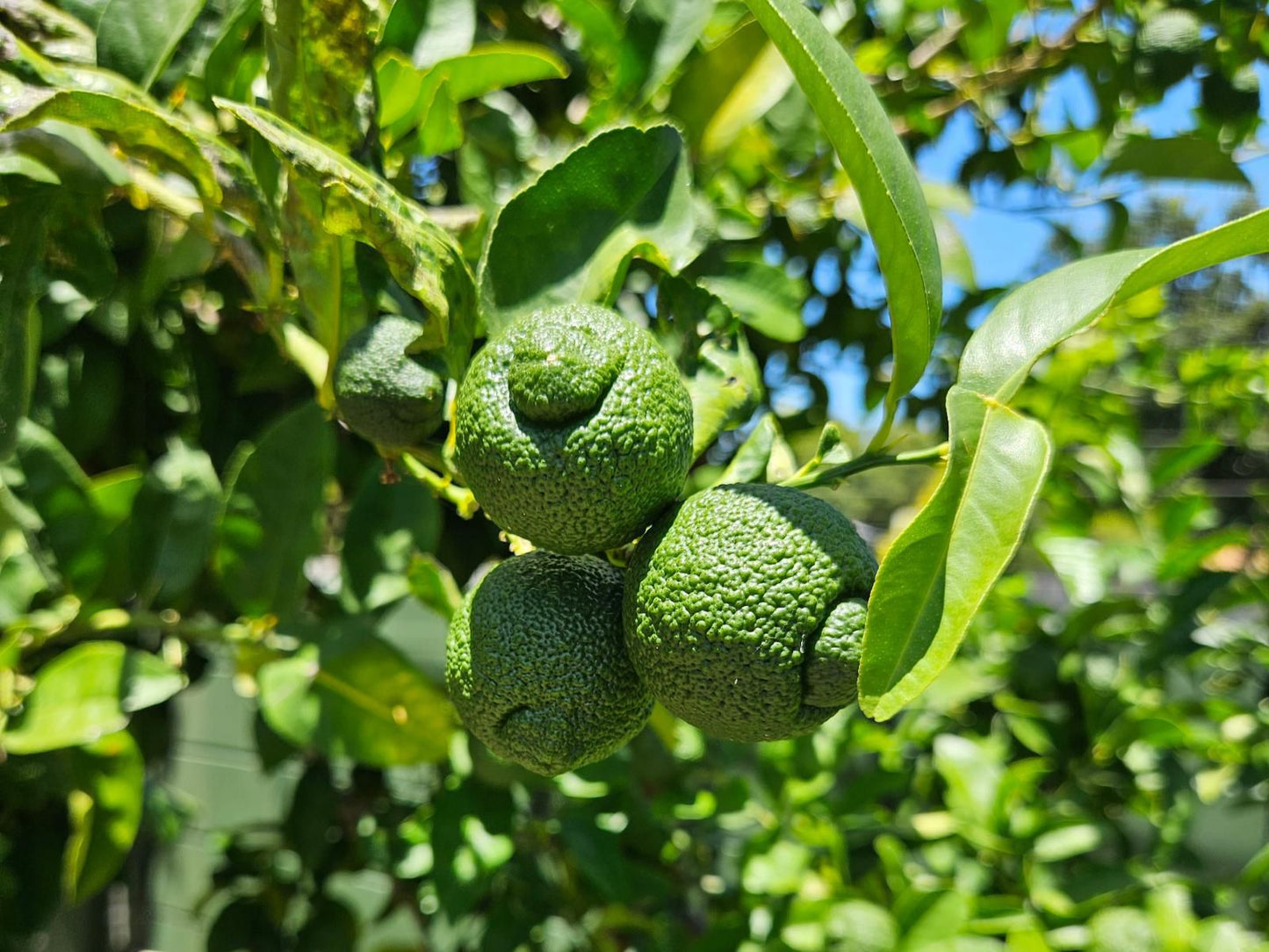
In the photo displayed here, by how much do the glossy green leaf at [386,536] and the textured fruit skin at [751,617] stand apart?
1.74ft

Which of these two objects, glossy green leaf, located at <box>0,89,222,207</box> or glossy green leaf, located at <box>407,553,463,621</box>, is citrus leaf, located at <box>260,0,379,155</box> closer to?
glossy green leaf, located at <box>0,89,222,207</box>

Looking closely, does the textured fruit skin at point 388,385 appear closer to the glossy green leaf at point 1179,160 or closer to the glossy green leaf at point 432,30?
the glossy green leaf at point 432,30

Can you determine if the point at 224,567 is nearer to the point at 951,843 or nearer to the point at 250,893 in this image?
the point at 250,893

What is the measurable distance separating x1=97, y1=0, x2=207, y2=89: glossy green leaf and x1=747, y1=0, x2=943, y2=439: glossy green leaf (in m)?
0.57

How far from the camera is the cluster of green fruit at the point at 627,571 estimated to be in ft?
1.98

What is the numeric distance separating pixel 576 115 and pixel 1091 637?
135cm

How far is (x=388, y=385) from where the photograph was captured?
0.70m

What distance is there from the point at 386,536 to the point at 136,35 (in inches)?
21.3

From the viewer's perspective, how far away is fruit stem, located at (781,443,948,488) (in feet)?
2.24

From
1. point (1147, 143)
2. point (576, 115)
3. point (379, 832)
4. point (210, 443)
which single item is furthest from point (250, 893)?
Answer: point (1147, 143)

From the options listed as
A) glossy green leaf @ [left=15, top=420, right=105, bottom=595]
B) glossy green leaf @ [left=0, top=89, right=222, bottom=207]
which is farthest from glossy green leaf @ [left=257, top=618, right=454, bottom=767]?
glossy green leaf @ [left=0, top=89, right=222, bottom=207]

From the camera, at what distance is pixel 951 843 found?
66.3 inches

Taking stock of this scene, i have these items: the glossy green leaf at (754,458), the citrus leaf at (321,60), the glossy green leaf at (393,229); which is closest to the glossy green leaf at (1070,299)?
the glossy green leaf at (754,458)

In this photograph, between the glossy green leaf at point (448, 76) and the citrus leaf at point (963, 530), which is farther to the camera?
the glossy green leaf at point (448, 76)
